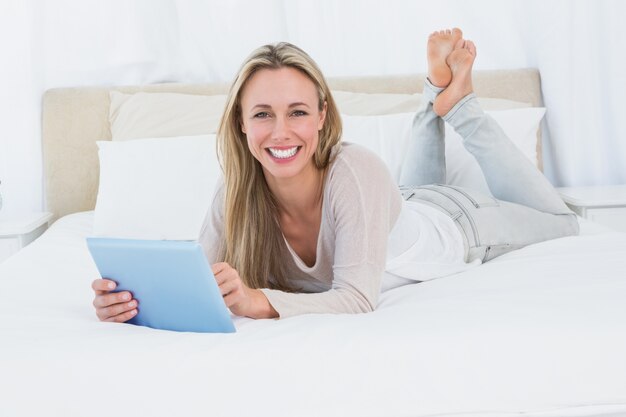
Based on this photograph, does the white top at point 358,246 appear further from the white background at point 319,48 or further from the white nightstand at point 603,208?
the white background at point 319,48

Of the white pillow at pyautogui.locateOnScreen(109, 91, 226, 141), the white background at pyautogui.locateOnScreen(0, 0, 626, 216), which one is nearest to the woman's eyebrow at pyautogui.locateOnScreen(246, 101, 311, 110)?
the white pillow at pyautogui.locateOnScreen(109, 91, 226, 141)

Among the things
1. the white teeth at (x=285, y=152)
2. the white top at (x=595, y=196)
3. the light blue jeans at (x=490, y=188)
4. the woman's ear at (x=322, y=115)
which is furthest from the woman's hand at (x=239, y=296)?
the white top at (x=595, y=196)

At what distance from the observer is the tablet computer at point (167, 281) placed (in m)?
1.31

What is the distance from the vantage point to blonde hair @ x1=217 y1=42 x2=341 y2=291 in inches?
69.3

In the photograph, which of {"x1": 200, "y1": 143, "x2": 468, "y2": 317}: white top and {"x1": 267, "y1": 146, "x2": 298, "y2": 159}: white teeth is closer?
{"x1": 200, "y1": 143, "x2": 468, "y2": 317}: white top

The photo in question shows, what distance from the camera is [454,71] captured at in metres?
2.39

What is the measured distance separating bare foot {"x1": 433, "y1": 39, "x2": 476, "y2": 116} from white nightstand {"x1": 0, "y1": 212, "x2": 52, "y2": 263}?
140 cm

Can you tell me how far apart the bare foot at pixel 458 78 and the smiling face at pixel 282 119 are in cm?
80

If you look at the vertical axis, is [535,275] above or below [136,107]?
below

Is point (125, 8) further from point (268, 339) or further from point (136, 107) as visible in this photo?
point (268, 339)

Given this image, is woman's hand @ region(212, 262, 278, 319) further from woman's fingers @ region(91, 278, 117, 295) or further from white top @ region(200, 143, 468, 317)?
woman's fingers @ region(91, 278, 117, 295)

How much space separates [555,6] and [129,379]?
2375mm

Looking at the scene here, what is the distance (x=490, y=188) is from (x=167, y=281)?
1.32 m

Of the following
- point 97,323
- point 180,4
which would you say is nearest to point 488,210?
point 97,323
